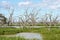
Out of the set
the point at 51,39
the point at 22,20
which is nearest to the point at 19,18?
the point at 22,20

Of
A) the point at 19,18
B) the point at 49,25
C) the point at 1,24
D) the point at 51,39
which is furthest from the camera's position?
the point at 1,24

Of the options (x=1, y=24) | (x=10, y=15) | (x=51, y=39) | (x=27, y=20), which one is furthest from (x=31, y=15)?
(x=51, y=39)

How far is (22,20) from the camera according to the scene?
30.1m

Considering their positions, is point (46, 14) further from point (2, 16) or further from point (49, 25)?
point (2, 16)

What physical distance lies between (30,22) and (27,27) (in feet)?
3.67

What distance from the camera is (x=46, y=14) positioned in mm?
30891

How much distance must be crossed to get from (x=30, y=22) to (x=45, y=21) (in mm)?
2215

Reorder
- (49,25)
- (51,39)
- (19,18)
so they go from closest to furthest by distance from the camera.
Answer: (51,39) < (19,18) < (49,25)

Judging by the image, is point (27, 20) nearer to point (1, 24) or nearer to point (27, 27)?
point (27, 27)

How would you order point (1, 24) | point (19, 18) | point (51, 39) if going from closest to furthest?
point (51, 39)
point (19, 18)
point (1, 24)

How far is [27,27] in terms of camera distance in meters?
30.0

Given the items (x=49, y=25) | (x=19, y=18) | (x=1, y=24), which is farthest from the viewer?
(x=1, y=24)

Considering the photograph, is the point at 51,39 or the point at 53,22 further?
the point at 53,22

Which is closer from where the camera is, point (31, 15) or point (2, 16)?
point (31, 15)
